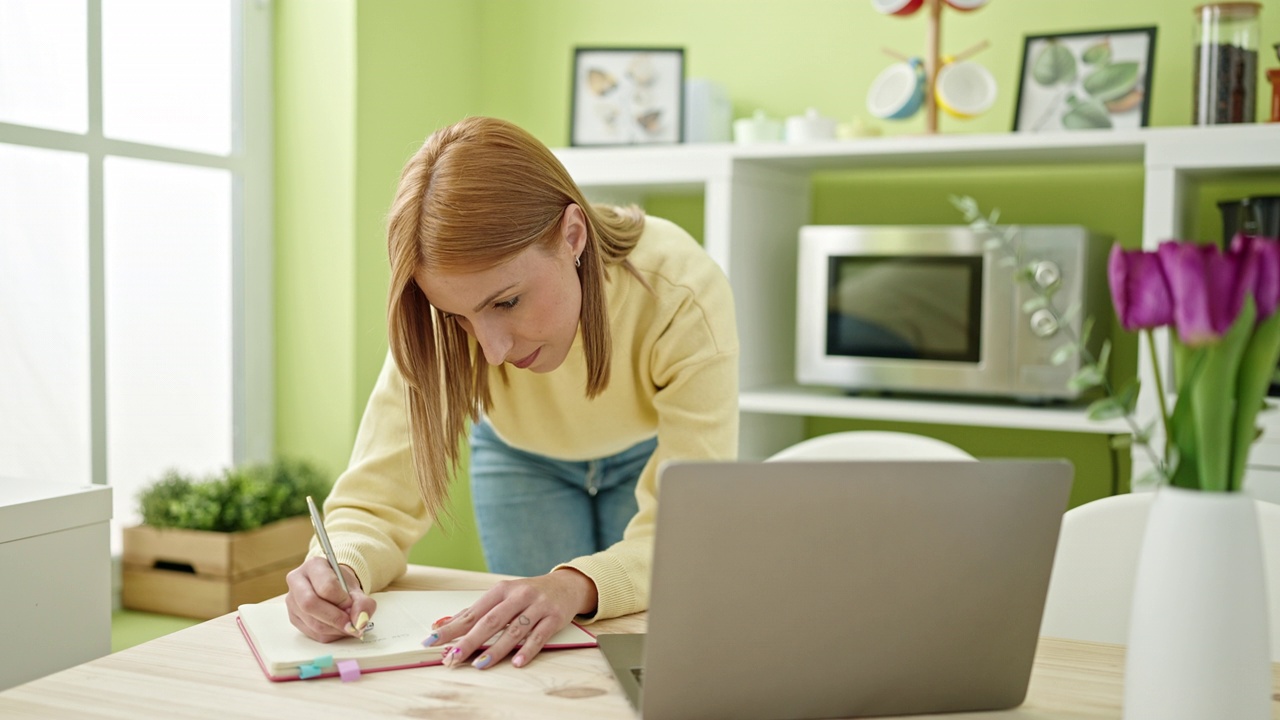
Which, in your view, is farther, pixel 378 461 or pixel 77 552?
pixel 77 552

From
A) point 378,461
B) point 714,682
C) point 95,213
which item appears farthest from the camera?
point 95,213

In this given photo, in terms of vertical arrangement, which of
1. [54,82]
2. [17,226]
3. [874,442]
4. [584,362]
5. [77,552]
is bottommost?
[77,552]

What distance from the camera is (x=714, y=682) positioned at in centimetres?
79

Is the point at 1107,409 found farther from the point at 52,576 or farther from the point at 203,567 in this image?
the point at 203,567

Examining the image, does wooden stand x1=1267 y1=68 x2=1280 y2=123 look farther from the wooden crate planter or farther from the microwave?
the wooden crate planter

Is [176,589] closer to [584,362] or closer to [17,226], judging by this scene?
[17,226]

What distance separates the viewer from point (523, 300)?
115 cm

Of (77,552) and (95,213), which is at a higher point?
(95,213)

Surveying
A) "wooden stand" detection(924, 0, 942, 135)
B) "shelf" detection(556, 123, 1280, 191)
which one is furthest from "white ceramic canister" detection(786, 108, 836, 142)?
"wooden stand" detection(924, 0, 942, 135)

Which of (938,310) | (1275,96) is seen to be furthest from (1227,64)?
(938,310)

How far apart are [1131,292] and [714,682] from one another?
37cm

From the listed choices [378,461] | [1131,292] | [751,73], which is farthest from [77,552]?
[751,73]

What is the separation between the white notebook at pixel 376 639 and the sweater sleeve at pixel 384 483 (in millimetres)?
113

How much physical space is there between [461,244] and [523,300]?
109 mm
